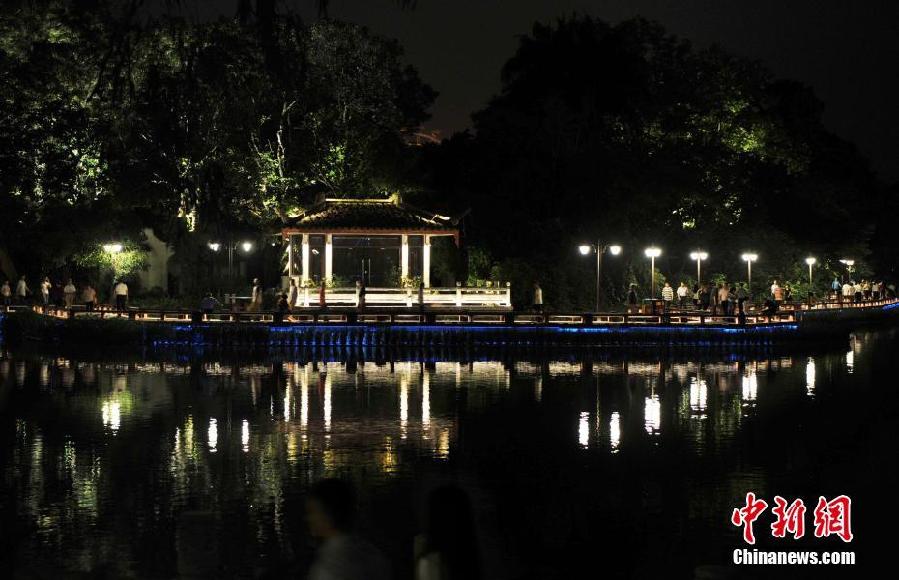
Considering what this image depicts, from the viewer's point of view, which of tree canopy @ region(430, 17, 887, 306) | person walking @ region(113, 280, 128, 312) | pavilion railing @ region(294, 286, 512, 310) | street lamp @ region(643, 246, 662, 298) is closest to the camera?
person walking @ region(113, 280, 128, 312)

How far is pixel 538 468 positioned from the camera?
671 inches

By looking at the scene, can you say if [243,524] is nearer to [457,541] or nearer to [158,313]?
[457,541]

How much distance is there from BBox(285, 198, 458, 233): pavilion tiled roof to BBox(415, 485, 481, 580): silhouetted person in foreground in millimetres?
40189

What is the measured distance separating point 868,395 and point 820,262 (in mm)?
42764

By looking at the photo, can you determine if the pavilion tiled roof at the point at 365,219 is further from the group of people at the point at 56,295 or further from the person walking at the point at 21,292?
the person walking at the point at 21,292

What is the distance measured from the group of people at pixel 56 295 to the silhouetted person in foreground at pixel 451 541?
36.1 meters

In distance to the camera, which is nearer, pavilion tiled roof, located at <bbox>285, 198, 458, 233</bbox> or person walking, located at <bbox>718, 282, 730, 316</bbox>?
person walking, located at <bbox>718, 282, 730, 316</bbox>

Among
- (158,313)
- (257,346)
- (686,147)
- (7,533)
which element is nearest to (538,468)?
(7,533)

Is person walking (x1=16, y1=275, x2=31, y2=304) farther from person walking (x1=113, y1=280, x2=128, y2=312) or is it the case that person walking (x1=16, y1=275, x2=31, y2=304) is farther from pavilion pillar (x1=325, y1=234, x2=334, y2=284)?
pavilion pillar (x1=325, y1=234, x2=334, y2=284)

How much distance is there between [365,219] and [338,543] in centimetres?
4076

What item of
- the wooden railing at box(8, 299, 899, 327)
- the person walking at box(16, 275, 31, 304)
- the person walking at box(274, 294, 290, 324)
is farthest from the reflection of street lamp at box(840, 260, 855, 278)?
the person walking at box(16, 275, 31, 304)

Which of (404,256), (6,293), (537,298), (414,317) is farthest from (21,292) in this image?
(537,298)

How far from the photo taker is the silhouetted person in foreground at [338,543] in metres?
6.12

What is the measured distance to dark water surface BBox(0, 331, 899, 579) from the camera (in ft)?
40.1
